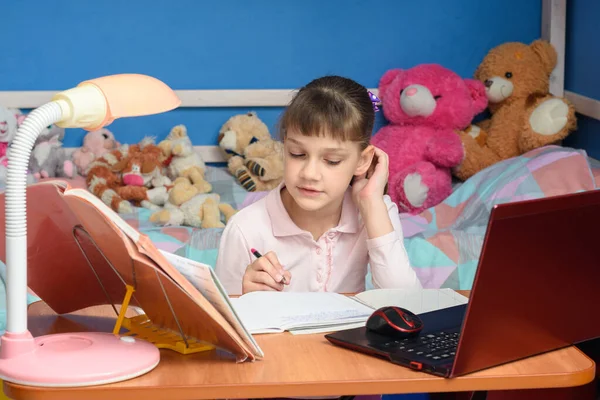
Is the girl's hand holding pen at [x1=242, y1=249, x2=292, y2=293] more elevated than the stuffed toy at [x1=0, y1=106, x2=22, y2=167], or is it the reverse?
the stuffed toy at [x1=0, y1=106, x2=22, y2=167]

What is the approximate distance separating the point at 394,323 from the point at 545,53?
215 cm

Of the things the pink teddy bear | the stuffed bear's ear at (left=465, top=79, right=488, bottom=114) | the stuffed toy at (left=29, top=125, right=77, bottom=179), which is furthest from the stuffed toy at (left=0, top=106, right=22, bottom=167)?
the stuffed bear's ear at (left=465, top=79, right=488, bottom=114)

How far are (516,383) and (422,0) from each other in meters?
2.29

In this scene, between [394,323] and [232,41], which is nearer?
[394,323]

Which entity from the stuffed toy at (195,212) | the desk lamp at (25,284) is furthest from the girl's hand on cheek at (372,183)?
the stuffed toy at (195,212)

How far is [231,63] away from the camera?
119 inches

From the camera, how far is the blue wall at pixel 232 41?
2.95 metres

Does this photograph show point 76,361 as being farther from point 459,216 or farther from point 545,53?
point 545,53

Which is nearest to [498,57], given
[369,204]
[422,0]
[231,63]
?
[422,0]

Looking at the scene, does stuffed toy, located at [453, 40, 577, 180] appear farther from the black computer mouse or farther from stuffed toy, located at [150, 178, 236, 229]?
the black computer mouse

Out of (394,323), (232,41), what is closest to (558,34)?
(232,41)

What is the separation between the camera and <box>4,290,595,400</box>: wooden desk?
890 millimetres

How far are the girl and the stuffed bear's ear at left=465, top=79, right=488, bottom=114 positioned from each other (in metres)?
1.44

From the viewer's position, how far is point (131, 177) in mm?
2748
